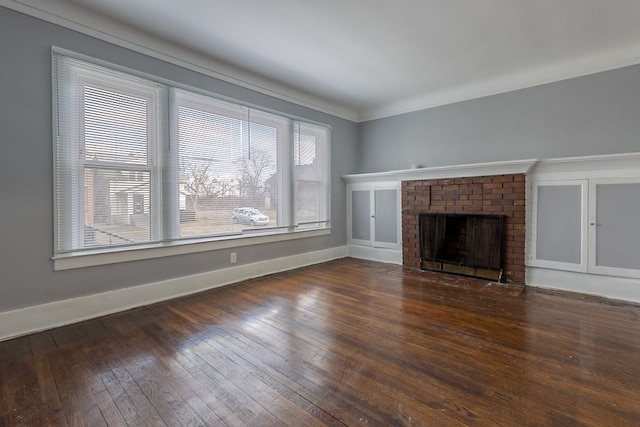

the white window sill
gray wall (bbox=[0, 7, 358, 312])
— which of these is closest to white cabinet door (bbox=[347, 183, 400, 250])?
the white window sill

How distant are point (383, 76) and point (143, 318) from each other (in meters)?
3.84

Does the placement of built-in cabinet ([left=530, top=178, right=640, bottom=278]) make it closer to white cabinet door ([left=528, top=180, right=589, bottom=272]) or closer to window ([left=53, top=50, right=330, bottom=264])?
white cabinet door ([left=528, top=180, right=589, bottom=272])

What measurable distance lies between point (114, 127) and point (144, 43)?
0.90 m

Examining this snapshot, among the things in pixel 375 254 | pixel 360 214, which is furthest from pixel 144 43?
pixel 375 254

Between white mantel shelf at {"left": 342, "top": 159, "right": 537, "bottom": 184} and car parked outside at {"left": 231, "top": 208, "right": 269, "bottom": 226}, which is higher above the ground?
white mantel shelf at {"left": 342, "top": 159, "right": 537, "bottom": 184}

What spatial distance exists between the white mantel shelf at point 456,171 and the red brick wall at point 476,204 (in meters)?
0.06

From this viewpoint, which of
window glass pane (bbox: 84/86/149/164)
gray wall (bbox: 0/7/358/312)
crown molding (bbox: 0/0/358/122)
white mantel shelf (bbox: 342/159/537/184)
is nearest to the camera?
gray wall (bbox: 0/7/358/312)

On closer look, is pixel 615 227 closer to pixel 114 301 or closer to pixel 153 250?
pixel 153 250

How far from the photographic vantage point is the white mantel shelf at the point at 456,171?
3.61 m

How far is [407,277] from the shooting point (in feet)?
13.2

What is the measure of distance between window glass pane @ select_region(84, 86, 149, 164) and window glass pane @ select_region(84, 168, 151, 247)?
0.16 meters

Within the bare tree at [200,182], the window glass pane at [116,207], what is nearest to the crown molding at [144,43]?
Result: the bare tree at [200,182]

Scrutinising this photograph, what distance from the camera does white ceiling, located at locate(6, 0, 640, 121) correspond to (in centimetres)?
250

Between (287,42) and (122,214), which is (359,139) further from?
(122,214)
